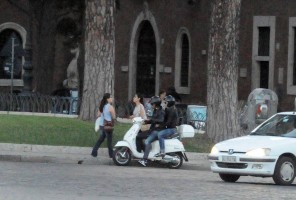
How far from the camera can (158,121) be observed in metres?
27.6

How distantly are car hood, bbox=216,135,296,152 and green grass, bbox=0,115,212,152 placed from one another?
7.38 metres

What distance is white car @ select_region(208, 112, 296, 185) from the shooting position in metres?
22.0

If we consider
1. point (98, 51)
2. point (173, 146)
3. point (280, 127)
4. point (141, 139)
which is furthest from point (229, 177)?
point (98, 51)

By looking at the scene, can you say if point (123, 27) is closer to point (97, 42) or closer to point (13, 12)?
point (13, 12)

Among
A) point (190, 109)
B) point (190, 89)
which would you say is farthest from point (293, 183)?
Result: point (190, 89)

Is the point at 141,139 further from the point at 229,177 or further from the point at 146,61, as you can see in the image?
the point at 146,61

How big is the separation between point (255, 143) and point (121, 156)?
19.8ft

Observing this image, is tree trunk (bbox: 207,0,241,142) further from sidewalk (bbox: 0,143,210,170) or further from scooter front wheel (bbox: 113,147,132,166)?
scooter front wheel (bbox: 113,147,132,166)

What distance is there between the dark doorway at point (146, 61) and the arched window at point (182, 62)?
2016 mm

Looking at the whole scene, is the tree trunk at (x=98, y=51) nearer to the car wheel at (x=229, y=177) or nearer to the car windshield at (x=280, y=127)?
the car windshield at (x=280, y=127)

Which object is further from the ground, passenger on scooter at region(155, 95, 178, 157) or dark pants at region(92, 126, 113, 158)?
passenger on scooter at region(155, 95, 178, 157)

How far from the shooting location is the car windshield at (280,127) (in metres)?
23.2

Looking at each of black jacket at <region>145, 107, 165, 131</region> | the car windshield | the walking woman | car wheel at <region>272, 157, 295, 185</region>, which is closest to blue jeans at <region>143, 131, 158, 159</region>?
black jacket at <region>145, 107, 165, 131</region>

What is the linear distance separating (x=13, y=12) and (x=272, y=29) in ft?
57.8
